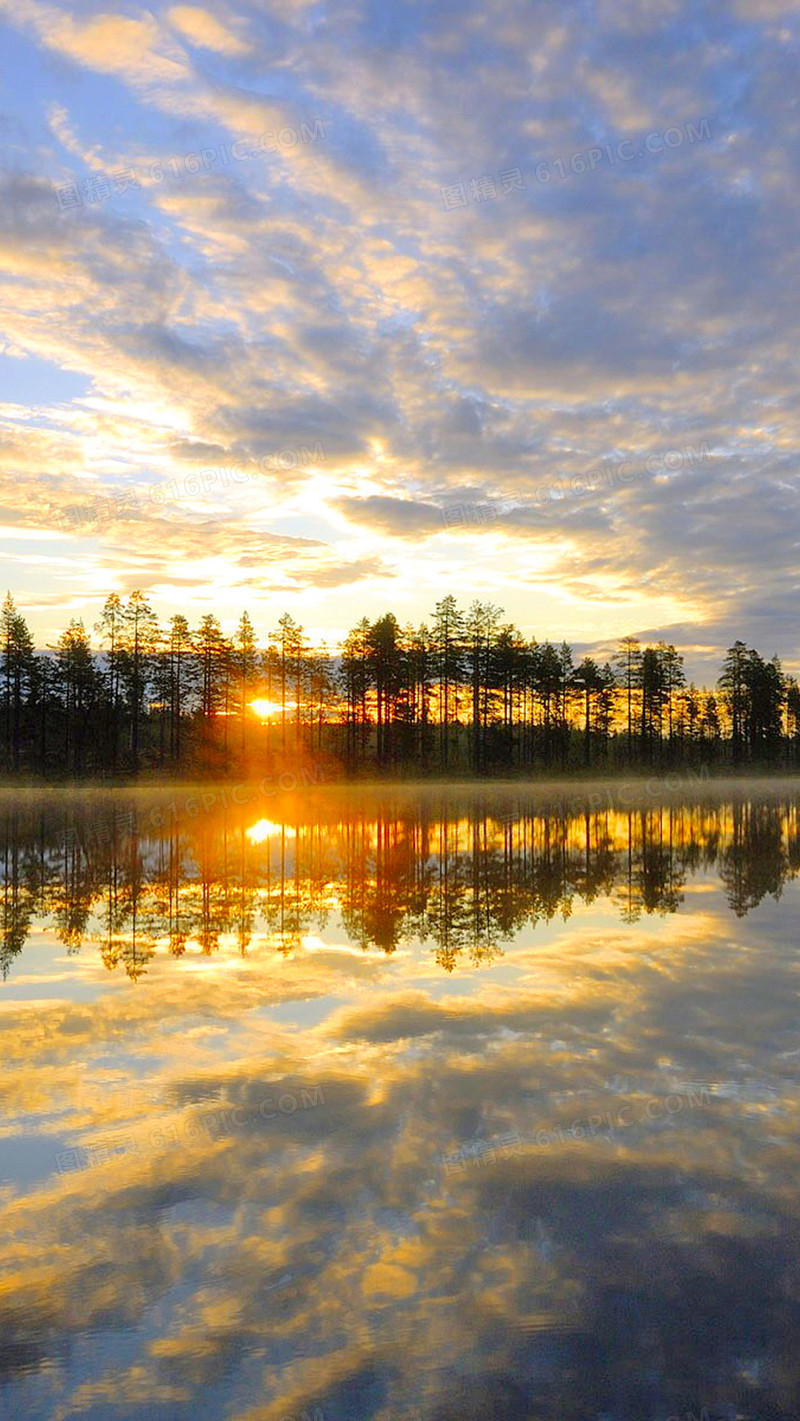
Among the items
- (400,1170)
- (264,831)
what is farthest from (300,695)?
(400,1170)

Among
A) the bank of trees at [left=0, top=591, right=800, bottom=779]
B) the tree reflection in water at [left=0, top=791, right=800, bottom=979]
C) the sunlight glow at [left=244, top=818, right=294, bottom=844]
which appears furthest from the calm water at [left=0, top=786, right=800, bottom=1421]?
the bank of trees at [left=0, top=591, right=800, bottom=779]

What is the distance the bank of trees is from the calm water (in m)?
76.8

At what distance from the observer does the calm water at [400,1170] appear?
14.1ft

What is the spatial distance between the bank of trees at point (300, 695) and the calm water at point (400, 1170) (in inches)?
3023

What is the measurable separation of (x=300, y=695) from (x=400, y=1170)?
113 meters

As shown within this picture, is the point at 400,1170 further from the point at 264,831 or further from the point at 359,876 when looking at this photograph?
the point at 264,831

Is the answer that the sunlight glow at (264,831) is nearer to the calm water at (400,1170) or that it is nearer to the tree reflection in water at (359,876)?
the tree reflection in water at (359,876)

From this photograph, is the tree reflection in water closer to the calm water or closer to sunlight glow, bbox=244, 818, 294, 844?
sunlight glow, bbox=244, 818, 294, 844

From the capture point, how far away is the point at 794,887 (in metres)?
20.0

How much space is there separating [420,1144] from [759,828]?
33408 mm

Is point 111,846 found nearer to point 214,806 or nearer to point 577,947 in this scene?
point 577,947

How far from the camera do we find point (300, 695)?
11894cm

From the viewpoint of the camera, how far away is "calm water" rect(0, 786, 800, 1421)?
430 cm

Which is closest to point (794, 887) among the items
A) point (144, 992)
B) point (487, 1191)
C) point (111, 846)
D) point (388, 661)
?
point (144, 992)
